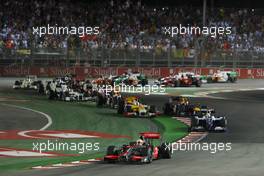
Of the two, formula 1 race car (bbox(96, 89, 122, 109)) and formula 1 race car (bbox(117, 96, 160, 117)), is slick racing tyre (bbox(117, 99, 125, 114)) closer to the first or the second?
formula 1 race car (bbox(117, 96, 160, 117))

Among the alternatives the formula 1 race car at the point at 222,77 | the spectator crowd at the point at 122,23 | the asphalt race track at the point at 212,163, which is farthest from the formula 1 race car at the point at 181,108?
the formula 1 race car at the point at 222,77

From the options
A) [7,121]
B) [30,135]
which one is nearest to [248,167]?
[30,135]

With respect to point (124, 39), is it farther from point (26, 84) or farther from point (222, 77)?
point (26, 84)

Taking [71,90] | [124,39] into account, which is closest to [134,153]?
[71,90]

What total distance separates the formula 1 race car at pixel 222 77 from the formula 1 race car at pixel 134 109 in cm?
2282

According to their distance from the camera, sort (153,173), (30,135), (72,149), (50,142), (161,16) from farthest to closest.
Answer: (161,16) → (30,135) → (50,142) → (72,149) → (153,173)

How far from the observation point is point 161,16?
55.9m

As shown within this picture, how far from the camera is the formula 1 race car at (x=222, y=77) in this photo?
169 ft

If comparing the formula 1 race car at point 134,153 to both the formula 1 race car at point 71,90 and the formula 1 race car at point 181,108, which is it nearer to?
the formula 1 race car at point 181,108

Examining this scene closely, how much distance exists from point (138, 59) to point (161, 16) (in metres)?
5.66

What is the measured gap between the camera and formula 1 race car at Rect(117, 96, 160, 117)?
28.3 metres

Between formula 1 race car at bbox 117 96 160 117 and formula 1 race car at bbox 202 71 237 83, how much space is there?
22817mm

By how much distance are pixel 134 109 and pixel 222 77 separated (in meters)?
24.2

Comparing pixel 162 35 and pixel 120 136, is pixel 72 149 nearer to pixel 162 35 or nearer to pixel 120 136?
pixel 120 136
